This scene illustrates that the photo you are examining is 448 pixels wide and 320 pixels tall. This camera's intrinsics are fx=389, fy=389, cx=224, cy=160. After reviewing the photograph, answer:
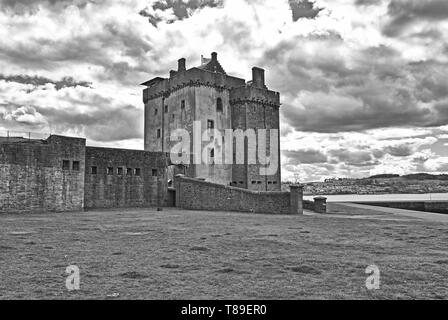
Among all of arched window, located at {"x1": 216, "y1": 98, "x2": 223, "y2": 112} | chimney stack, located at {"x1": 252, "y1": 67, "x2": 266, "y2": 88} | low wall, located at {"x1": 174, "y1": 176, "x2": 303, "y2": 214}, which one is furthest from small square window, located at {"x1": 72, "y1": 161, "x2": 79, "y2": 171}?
chimney stack, located at {"x1": 252, "y1": 67, "x2": 266, "y2": 88}

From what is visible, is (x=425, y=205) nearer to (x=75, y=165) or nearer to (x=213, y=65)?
(x=213, y=65)

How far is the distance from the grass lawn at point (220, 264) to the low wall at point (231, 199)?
1231 cm

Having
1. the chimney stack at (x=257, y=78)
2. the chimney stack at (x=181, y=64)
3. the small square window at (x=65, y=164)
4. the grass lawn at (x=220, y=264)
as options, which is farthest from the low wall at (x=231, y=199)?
the chimney stack at (x=257, y=78)

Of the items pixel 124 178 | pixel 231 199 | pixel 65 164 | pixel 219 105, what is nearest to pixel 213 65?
pixel 219 105

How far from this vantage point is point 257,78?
46625 millimetres

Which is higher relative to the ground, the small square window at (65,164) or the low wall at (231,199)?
the small square window at (65,164)

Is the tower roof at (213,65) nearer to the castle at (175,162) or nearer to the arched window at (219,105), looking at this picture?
the castle at (175,162)

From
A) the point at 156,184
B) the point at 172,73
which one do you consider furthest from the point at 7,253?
the point at 172,73

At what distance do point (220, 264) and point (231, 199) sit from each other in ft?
67.4

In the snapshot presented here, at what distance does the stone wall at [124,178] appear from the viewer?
96.7 ft

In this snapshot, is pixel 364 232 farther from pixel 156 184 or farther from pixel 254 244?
pixel 156 184

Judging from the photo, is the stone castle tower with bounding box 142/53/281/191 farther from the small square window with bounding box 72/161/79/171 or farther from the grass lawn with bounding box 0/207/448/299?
the grass lawn with bounding box 0/207/448/299
